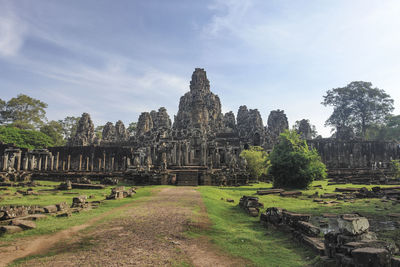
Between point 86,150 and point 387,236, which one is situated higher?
point 86,150

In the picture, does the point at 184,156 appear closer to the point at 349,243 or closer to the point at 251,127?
the point at 251,127

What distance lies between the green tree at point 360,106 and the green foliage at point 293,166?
3901cm

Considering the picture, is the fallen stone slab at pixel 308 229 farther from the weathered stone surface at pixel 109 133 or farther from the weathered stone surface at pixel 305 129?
the weathered stone surface at pixel 109 133

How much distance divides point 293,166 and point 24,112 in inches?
2063

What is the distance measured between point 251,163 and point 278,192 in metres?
9.37

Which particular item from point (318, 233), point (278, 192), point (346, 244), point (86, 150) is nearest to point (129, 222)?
point (318, 233)

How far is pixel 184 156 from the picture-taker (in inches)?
1177

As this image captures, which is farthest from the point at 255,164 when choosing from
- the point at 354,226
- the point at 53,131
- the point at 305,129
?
the point at 53,131

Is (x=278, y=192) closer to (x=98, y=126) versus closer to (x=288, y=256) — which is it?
(x=288, y=256)

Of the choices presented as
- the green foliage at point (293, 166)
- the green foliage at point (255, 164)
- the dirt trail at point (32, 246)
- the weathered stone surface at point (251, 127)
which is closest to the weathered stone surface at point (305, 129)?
the weathered stone surface at point (251, 127)

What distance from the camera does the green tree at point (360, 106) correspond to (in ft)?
173

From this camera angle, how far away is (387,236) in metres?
5.78

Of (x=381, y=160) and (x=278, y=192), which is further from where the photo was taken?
(x=381, y=160)

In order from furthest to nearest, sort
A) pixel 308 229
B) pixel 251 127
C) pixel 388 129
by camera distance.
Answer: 1. pixel 388 129
2. pixel 251 127
3. pixel 308 229
